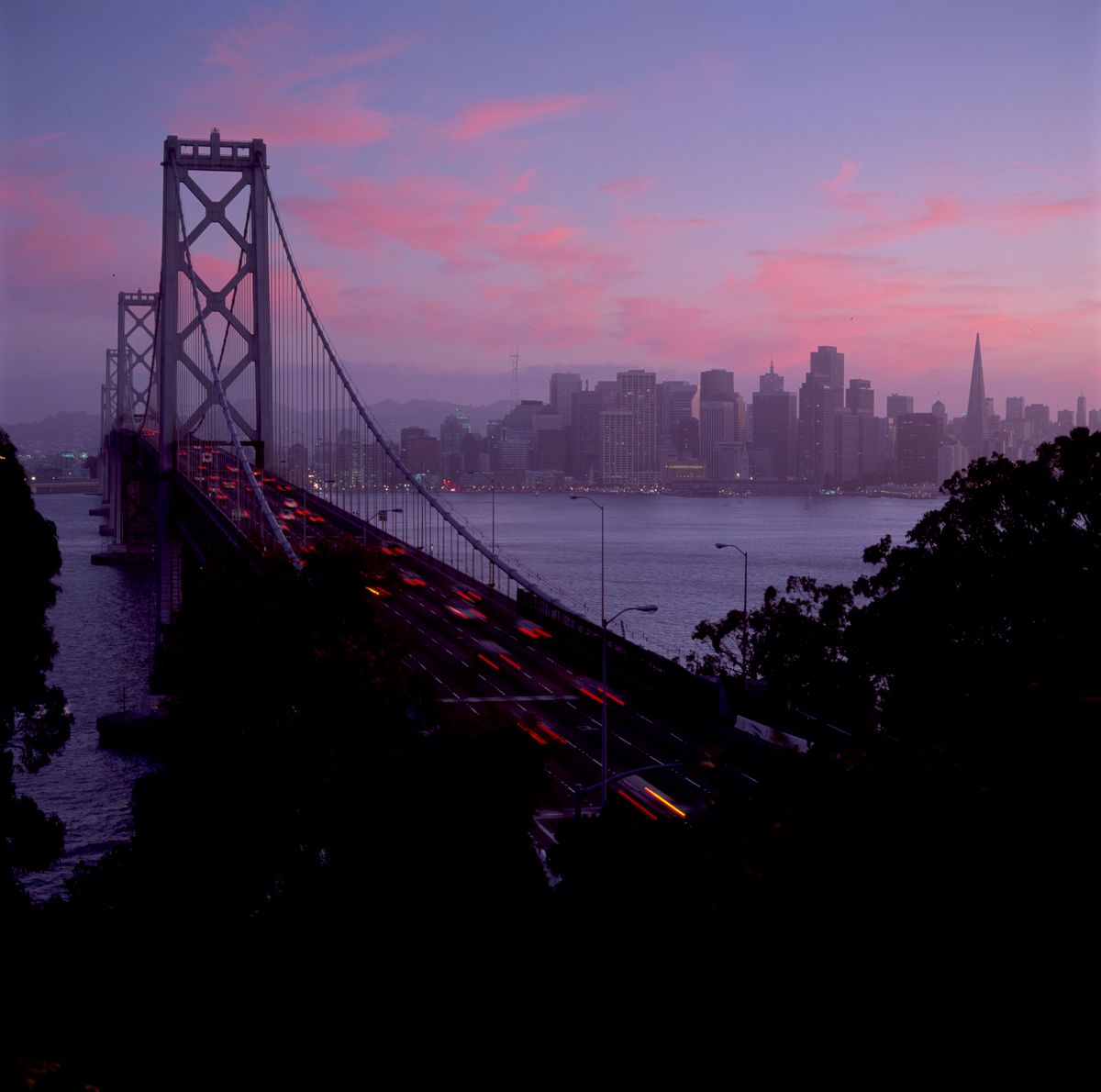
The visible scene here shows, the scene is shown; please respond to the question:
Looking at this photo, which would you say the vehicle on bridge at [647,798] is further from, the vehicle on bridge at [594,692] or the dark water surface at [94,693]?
the dark water surface at [94,693]

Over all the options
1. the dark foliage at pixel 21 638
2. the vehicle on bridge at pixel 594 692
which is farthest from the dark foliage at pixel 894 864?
the vehicle on bridge at pixel 594 692

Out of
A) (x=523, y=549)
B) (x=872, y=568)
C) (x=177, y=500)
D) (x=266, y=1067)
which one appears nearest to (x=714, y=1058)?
(x=266, y=1067)

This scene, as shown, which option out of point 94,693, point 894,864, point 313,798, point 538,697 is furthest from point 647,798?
point 94,693

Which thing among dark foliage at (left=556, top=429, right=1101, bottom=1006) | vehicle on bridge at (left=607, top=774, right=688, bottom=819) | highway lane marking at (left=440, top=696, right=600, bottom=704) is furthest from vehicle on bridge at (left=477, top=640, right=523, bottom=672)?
dark foliage at (left=556, top=429, right=1101, bottom=1006)

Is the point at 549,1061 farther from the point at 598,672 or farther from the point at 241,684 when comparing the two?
the point at 598,672

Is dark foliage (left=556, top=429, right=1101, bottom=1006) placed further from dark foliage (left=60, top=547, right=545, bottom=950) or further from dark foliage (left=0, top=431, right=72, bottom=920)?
dark foliage (left=0, top=431, right=72, bottom=920)

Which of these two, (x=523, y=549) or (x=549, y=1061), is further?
(x=523, y=549)
